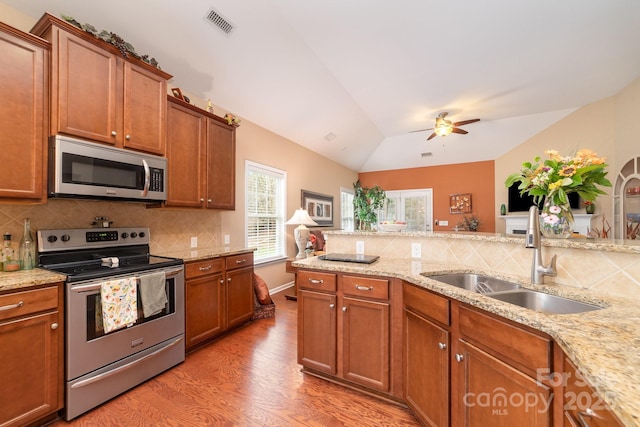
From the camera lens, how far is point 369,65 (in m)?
3.59

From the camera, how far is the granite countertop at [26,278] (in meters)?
1.50

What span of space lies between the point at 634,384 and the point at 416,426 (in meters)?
1.42

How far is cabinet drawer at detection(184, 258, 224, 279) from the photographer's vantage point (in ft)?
8.15

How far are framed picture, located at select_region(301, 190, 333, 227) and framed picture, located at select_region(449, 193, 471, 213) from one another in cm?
333

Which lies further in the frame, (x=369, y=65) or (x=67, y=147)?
(x=369, y=65)

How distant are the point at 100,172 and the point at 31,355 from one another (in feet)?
4.04

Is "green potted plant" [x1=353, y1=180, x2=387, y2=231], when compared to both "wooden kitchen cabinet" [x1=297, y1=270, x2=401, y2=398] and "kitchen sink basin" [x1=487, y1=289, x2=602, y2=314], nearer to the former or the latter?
"wooden kitchen cabinet" [x1=297, y1=270, x2=401, y2=398]

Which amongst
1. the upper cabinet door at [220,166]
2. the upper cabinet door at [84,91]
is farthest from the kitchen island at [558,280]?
the upper cabinet door at [84,91]

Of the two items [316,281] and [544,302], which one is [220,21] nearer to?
[316,281]

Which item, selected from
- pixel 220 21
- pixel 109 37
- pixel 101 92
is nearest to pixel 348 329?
pixel 101 92

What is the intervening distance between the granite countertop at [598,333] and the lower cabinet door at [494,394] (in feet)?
0.77

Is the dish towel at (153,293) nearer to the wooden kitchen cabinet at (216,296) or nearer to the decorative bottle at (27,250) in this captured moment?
the wooden kitchen cabinet at (216,296)

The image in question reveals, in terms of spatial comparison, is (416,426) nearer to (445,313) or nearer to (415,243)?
(445,313)

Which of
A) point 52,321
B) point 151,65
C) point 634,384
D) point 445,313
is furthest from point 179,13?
point 634,384
